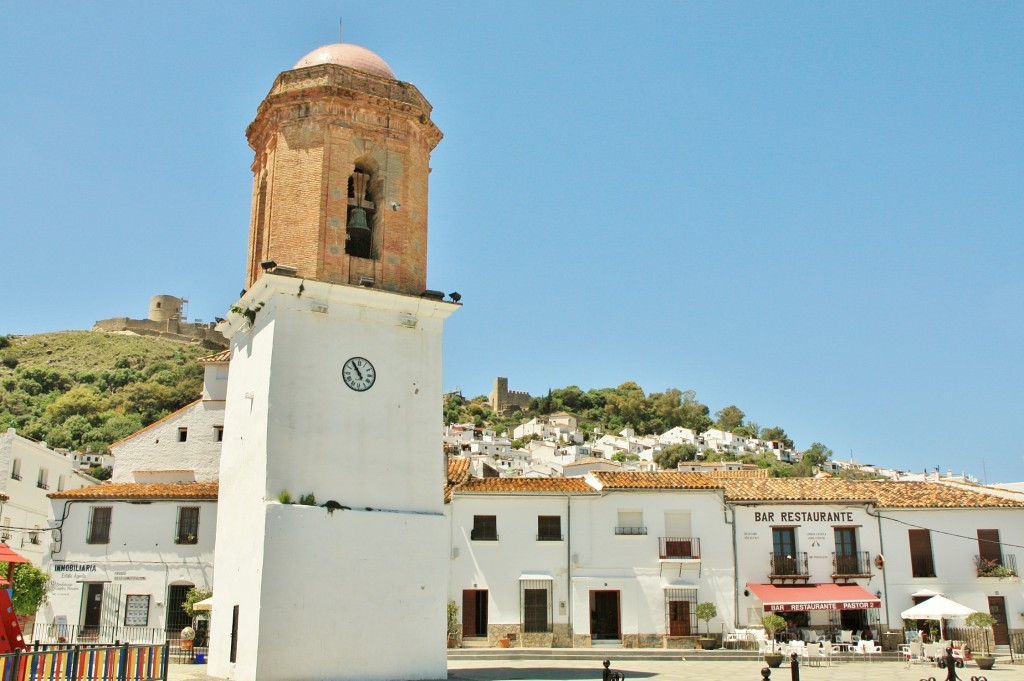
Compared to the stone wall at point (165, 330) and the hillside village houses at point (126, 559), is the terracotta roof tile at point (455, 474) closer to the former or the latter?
the hillside village houses at point (126, 559)

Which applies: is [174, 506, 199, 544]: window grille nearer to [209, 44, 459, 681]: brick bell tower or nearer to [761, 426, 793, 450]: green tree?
[209, 44, 459, 681]: brick bell tower

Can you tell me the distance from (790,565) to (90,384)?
311 ft

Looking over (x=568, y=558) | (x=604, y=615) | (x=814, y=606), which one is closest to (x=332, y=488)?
(x=568, y=558)

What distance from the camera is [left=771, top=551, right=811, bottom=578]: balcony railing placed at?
28188mm

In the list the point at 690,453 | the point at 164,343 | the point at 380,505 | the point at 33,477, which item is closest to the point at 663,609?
the point at 380,505

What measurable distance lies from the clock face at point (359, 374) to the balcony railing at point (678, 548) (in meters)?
14.3

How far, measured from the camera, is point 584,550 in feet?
92.3

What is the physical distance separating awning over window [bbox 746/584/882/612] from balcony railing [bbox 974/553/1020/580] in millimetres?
3353

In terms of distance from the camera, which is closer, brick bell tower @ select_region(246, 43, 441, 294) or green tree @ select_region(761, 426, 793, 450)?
brick bell tower @ select_region(246, 43, 441, 294)

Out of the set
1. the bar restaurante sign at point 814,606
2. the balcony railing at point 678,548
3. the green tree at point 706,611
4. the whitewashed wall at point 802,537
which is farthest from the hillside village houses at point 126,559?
the bar restaurante sign at point 814,606

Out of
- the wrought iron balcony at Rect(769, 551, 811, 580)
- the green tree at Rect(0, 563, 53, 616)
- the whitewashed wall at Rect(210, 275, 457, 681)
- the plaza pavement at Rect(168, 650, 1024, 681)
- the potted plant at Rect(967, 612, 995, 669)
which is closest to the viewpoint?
the whitewashed wall at Rect(210, 275, 457, 681)

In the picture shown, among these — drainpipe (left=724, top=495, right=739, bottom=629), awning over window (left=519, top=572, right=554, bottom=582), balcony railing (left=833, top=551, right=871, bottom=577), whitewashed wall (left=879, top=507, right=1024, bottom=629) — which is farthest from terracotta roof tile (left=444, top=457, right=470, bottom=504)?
whitewashed wall (left=879, top=507, right=1024, bottom=629)

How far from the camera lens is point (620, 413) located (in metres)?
137

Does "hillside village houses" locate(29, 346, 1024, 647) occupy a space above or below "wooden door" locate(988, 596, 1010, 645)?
above
